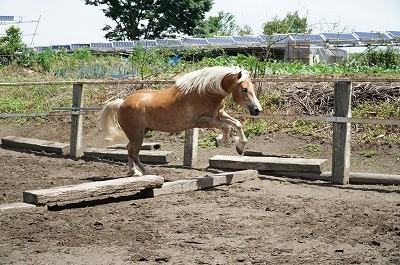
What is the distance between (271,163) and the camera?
30.6ft

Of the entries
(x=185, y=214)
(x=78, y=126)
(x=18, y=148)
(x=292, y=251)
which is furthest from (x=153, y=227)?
(x=18, y=148)

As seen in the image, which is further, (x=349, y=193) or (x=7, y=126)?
(x=7, y=126)

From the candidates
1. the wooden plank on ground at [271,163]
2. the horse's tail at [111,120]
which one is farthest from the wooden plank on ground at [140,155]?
the horse's tail at [111,120]

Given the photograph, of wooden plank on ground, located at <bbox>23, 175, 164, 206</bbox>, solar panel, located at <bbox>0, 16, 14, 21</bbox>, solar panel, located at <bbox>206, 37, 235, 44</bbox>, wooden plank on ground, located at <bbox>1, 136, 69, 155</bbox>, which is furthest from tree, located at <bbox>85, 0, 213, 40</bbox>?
wooden plank on ground, located at <bbox>23, 175, 164, 206</bbox>

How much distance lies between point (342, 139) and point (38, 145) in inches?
257

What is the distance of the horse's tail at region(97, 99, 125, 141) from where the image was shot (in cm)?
957

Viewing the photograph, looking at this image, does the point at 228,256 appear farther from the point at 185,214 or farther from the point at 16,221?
the point at 16,221

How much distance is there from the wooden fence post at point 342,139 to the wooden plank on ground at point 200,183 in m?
1.16

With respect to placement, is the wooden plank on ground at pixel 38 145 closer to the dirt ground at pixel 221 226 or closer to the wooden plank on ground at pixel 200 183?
the dirt ground at pixel 221 226

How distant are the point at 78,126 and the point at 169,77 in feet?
12.0

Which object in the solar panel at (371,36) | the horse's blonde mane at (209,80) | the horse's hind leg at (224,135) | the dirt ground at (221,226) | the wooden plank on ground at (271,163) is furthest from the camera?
the solar panel at (371,36)

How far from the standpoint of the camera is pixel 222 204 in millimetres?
7109

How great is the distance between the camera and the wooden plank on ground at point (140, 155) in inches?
424

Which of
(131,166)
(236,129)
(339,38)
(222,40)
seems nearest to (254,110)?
(236,129)
